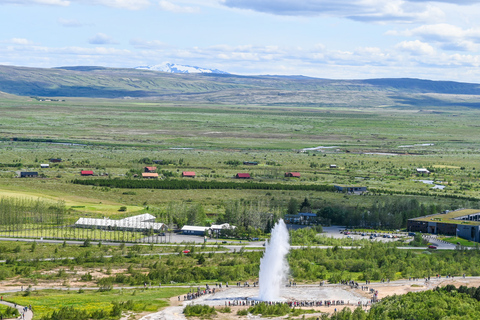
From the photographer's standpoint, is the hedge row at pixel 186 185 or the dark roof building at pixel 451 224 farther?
the hedge row at pixel 186 185

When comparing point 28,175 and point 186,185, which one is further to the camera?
point 28,175

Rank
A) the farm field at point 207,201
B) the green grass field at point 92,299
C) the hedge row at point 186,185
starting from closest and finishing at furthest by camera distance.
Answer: the green grass field at point 92,299, the farm field at point 207,201, the hedge row at point 186,185

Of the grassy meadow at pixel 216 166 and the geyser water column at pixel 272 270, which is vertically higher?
the geyser water column at pixel 272 270

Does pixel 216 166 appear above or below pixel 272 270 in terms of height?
below

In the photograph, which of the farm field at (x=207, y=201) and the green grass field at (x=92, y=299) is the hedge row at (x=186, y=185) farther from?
the green grass field at (x=92, y=299)

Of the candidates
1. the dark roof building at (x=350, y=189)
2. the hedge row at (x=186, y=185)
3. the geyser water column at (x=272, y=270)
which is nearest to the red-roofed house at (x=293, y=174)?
the hedge row at (x=186, y=185)

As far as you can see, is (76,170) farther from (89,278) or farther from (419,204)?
(89,278)

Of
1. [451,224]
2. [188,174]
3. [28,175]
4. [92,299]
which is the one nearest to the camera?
[92,299]

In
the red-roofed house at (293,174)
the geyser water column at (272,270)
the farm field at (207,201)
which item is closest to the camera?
the geyser water column at (272,270)

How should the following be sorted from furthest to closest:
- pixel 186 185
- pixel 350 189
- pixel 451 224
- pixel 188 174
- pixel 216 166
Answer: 1. pixel 216 166
2. pixel 188 174
3. pixel 350 189
4. pixel 186 185
5. pixel 451 224

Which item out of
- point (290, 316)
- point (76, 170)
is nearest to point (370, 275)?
point (290, 316)

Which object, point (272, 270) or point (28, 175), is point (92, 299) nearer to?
point (272, 270)

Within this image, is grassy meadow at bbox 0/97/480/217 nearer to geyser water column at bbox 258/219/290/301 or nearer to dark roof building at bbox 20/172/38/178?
dark roof building at bbox 20/172/38/178

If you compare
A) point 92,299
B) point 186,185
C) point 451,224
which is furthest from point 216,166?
point 92,299
